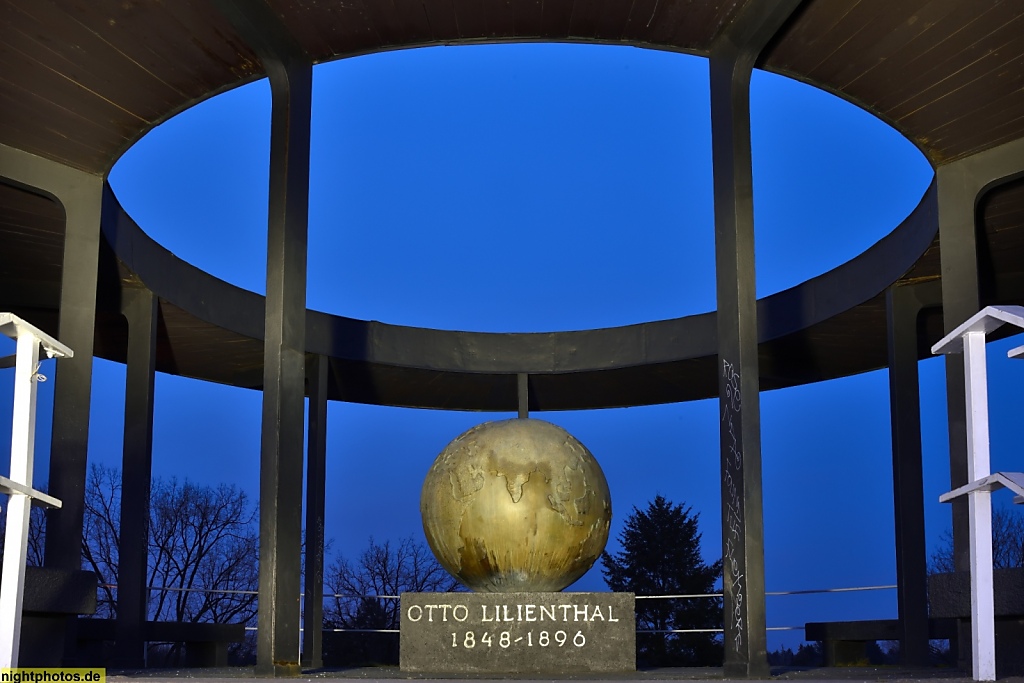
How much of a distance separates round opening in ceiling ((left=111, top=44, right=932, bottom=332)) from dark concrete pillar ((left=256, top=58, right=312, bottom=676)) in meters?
32.7

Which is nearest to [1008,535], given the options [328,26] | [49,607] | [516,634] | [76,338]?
[516,634]

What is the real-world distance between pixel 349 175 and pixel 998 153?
138 feet

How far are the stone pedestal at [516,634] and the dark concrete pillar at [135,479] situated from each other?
235 inches

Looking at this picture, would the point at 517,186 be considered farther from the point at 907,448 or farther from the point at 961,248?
the point at 961,248

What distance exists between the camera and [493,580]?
10352mm

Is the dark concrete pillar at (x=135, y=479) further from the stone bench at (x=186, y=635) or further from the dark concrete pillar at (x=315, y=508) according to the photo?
the dark concrete pillar at (x=315, y=508)

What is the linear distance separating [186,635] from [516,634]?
8385 millimetres

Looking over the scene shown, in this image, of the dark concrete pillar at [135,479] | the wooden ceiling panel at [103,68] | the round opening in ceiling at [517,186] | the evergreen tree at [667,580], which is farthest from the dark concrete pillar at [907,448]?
the round opening in ceiling at [517,186]

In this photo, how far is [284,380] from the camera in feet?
35.4

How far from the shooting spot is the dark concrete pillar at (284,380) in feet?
33.7

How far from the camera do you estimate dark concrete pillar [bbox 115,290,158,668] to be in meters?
14.3

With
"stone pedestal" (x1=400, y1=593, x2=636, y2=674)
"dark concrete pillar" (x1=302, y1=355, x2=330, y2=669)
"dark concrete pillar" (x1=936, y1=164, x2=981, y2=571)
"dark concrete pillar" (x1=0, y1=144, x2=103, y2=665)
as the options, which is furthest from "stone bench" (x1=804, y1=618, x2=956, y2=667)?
"dark concrete pillar" (x1=0, y1=144, x2=103, y2=665)

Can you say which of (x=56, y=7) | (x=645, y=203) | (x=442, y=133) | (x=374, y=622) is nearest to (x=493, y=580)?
(x=56, y=7)

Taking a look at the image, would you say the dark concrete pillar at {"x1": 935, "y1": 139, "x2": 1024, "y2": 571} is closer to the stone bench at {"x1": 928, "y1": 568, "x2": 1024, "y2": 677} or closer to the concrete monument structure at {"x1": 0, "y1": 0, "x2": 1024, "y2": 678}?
the concrete monument structure at {"x1": 0, "y1": 0, "x2": 1024, "y2": 678}
